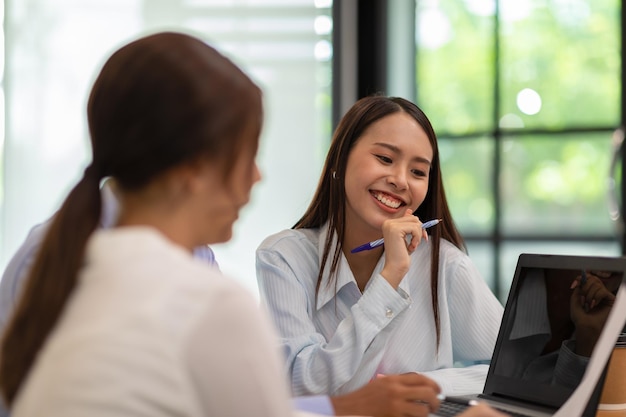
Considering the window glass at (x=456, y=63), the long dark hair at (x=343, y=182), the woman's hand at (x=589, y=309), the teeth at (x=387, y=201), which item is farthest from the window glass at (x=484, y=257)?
the woman's hand at (x=589, y=309)

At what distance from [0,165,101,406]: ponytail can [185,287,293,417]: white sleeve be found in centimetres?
18

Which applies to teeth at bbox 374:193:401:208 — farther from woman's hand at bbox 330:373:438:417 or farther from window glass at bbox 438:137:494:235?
window glass at bbox 438:137:494:235

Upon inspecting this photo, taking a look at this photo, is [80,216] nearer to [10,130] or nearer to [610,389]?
[610,389]

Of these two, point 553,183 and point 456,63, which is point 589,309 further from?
point 456,63

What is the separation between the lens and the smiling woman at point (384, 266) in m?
1.73

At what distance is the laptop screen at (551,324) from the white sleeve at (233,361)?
28.0 inches

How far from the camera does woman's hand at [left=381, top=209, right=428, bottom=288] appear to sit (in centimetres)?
173

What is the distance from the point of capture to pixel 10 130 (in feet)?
12.7

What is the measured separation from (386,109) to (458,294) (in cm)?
46

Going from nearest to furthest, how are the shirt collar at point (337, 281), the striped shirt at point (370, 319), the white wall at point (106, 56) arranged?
the striped shirt at point (370, 319), the shirt collar at point (337, 281), the white wall at point (106, 56)

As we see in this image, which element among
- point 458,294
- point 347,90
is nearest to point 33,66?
point 347,90

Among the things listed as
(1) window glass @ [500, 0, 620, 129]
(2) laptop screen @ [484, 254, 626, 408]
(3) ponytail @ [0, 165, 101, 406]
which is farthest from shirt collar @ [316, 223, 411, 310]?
(1) window glass @ [500, 0, 620, 129]

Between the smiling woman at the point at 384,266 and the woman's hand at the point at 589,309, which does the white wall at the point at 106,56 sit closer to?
the smiling woman at the point at 384,266

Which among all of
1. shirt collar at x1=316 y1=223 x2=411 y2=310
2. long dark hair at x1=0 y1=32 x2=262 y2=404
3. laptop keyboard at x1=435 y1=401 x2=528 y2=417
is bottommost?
laptop keyboard at x1=435 y1=401 x2=528 y2=417
